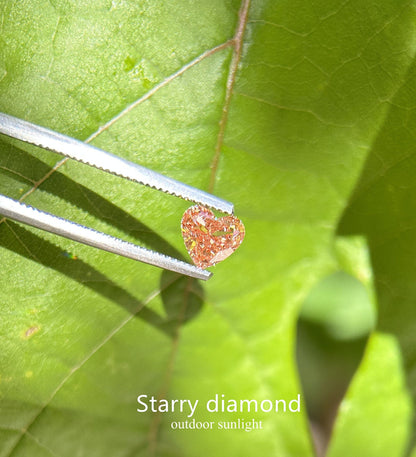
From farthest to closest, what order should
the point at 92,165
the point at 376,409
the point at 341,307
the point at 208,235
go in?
the point at 341,307, the point at 376,409, the point at 208,235, the point at 92,165

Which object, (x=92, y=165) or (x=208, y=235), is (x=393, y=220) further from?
(x=92, y=165)

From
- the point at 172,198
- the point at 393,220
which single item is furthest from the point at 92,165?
the point at 393,220

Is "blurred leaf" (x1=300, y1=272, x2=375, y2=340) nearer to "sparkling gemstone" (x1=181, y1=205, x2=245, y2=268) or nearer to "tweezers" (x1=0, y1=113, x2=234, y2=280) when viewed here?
"sparkling gemstone" (x1=181, y1=205, x2=245, y2=268)

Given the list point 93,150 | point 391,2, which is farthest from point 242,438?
point 391,2

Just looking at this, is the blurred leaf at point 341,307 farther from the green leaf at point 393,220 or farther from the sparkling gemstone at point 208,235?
the sparkling gemstone at point 208,235

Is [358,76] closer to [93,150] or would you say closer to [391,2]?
[391,2]

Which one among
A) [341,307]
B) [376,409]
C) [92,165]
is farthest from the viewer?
[341,307]
